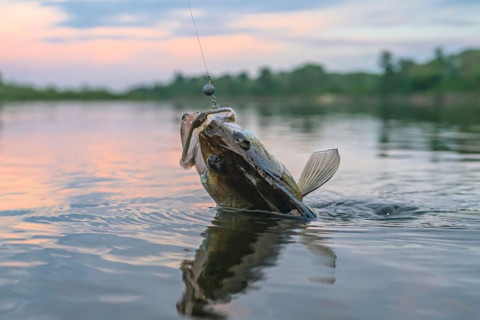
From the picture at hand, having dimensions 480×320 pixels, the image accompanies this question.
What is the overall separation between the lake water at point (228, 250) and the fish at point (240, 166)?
269 mm

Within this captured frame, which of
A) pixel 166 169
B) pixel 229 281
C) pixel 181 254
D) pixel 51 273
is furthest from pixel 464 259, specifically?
pixel 166 169

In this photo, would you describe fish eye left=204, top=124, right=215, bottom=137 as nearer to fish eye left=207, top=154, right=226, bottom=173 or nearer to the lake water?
fish eye left=207, top=154, right=226, bottom=173

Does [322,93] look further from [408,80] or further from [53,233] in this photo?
[53,233]

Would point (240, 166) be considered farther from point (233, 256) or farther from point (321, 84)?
point (321, 84)

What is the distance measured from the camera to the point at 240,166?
6895 millimetres

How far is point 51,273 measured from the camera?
5539 millimetres

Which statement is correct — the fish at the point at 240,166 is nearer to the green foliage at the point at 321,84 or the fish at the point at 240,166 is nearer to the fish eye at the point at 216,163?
the fish eye at the point at 216,163

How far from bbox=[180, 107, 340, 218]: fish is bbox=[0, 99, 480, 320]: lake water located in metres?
0.27

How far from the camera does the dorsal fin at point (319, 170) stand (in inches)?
302

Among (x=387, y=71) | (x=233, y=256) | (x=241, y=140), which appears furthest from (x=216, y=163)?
(x=387, y=71)

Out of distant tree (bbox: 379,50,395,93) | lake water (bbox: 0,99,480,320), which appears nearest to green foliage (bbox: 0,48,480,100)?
distant tree (bbox: 379,50,395,93)

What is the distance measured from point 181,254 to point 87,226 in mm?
1889

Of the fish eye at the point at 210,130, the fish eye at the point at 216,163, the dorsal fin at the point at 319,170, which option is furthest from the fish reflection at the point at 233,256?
the fish eye at the point at 210,130

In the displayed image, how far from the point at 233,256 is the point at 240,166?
3.96 feet
